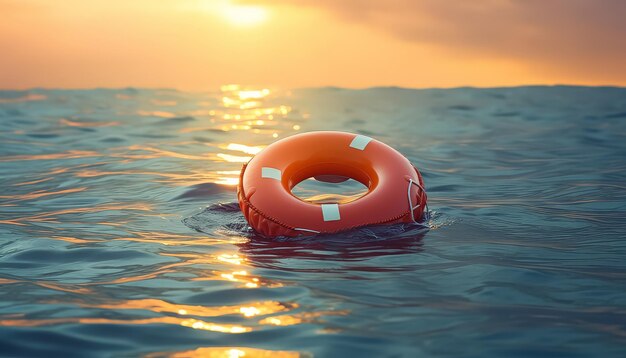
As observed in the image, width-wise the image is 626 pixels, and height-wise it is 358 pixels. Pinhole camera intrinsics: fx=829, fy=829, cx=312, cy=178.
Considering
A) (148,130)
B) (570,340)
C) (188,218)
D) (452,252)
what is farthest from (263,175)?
(148,130)

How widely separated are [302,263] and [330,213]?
572 mm

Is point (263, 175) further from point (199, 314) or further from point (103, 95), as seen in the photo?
point (103, 95)

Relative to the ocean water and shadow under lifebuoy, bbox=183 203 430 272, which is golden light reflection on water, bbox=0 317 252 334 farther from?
shadow under lifebuoy, bbox=183 203 430 272

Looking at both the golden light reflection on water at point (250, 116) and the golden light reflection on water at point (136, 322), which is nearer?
the golden light reflection on water at point (136, 322)

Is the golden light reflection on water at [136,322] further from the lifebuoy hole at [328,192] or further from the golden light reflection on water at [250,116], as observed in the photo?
the golden light reflection on water at [250,116]

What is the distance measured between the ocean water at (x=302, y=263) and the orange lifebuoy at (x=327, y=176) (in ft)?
0.34

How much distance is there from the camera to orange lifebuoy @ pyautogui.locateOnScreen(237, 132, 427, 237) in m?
4.61

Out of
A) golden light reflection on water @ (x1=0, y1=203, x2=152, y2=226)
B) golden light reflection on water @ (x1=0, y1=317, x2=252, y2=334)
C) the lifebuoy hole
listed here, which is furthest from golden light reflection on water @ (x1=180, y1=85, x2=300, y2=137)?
golden light reflection on water @ (x1=0, y1=317, x2=252, y2=334)

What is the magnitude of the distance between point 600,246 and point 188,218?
2587mm

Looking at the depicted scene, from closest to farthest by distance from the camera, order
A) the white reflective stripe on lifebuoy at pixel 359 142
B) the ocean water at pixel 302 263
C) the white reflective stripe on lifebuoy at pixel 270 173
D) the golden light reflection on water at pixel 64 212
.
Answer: the ocean water at pixel 302 263 < the white reflective stripe on lifebuoy at pixel 270 173 < the white reflective stripe on lifebuoy at pixel 359 142 < the golden light reflection on water at pixel 64 212

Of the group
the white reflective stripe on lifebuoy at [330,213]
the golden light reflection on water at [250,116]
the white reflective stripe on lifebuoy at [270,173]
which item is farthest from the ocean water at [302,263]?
the golden light reflection on water at [250,116]

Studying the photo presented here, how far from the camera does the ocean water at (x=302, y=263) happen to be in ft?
9.64

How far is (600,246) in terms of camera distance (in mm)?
4594

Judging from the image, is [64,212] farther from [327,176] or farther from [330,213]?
[330,213]
